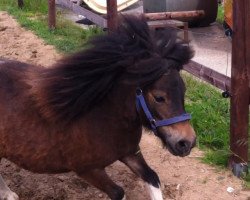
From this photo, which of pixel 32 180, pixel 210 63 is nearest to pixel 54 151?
pixel 32 180

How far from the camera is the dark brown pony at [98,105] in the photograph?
288 cm

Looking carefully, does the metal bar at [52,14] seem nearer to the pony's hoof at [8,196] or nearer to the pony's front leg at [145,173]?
the pony's hoof at [8,196]

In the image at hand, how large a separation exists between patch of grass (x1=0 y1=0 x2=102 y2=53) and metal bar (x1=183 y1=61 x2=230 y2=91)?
237 cm

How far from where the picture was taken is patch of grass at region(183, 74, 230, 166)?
428 centimetres

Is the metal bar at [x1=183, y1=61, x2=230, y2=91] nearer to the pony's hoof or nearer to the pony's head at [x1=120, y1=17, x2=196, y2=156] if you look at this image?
the pony's head at [x1=120, y1=17, x2=196, y2=156]

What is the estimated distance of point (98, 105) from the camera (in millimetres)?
3162

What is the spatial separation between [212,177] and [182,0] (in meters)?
4.71

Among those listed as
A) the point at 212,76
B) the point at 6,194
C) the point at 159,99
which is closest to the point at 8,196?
the point at 6,194

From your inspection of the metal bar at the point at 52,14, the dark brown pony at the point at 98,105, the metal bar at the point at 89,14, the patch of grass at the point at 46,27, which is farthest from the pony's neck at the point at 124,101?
the metal bar at the point at 52,14

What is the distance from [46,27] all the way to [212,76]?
5085 millimetres

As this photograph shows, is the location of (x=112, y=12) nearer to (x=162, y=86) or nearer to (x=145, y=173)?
(x=145, y=173)

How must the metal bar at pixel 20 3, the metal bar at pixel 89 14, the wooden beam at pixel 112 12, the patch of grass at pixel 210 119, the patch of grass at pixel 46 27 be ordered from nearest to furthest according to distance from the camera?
the patch of grass at pixel 210 119 < the wooden beam at pixel 112 12 < the metal bar at pixel 89 14 < the patch of grass at pixel 46 27 < the metal bar at pixel 20 3

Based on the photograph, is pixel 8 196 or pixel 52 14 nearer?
pixel 8 196

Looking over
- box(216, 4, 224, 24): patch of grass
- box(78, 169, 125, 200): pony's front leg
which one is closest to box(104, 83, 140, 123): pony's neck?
box(78, 169, 125, 200): pony's front leg
